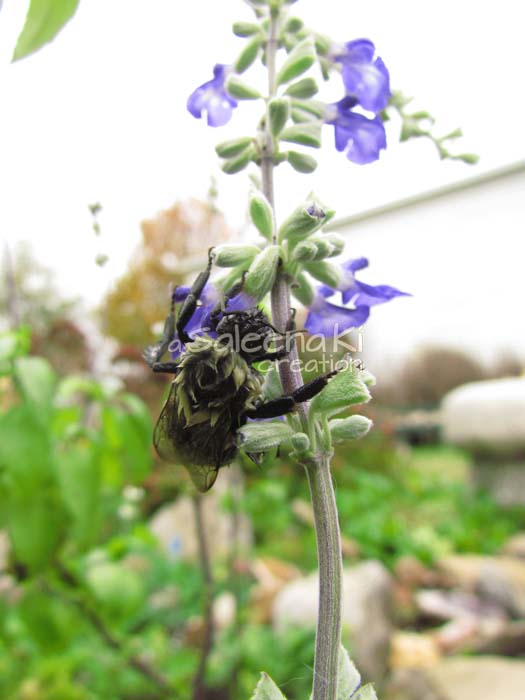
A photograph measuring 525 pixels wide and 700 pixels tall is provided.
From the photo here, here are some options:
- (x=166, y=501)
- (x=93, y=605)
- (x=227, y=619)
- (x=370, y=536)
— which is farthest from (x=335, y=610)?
(x=166, y=501)

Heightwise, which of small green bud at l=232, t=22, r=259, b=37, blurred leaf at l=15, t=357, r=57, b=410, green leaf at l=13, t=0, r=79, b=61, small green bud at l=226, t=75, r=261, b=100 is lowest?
blurred leaf at l=15, t=357, r=57, b=410

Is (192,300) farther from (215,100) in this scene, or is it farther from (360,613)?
(360,613)

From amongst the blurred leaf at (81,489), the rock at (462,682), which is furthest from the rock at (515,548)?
the blurred leaf at (81,489)

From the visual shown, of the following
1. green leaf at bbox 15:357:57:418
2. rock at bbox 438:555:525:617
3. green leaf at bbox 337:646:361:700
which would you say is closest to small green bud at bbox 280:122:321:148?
green leaf at bbox 337:646:361:700

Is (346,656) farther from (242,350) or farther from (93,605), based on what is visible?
(93,605)

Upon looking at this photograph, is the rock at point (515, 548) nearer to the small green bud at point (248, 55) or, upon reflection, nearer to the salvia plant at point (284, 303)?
the salvia plant at point (284, 303)

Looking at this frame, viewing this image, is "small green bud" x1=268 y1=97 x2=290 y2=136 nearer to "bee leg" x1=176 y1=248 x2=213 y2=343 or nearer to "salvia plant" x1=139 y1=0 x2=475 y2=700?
"salvia plant" x1=139 y1=0 x2=475 y2=700
